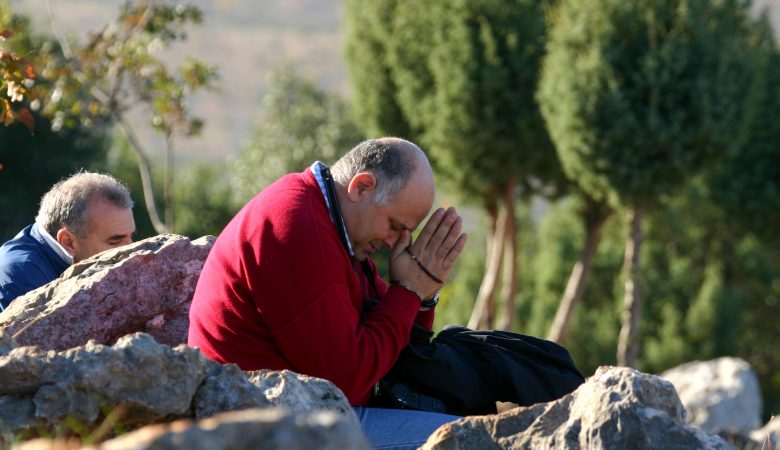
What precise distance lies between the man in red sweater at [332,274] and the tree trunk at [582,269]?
13763 mm

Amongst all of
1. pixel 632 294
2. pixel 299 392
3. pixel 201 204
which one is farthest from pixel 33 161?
pixel 299 392

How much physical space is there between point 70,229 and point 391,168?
1849 millimetres

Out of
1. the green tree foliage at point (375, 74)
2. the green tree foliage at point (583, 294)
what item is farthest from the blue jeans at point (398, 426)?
the green tree foliage at point (583, 294)

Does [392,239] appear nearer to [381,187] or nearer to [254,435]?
[381,187]

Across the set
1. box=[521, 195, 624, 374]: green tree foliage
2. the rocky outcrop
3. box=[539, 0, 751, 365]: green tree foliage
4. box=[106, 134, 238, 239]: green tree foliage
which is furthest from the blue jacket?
box=[106, 134, 238, 239]: green tree foliage

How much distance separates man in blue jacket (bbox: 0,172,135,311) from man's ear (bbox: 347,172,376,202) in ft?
5.02

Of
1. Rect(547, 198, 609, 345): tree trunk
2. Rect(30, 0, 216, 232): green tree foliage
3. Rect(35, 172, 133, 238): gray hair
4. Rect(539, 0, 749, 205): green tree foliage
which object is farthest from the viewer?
Rect(547, 198, 609, 345): tree trunk

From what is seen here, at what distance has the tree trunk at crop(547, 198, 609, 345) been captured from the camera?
1833cm

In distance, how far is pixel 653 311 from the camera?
23672 mm

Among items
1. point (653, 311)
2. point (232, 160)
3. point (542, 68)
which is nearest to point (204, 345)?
point (542, 68)

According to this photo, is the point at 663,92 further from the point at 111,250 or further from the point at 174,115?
the point at 111,250

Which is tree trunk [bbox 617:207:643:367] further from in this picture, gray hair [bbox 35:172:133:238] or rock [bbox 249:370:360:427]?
rock [bbox 249:370:360:427]

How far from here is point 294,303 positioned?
4.09 m

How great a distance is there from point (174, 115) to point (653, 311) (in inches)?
533
